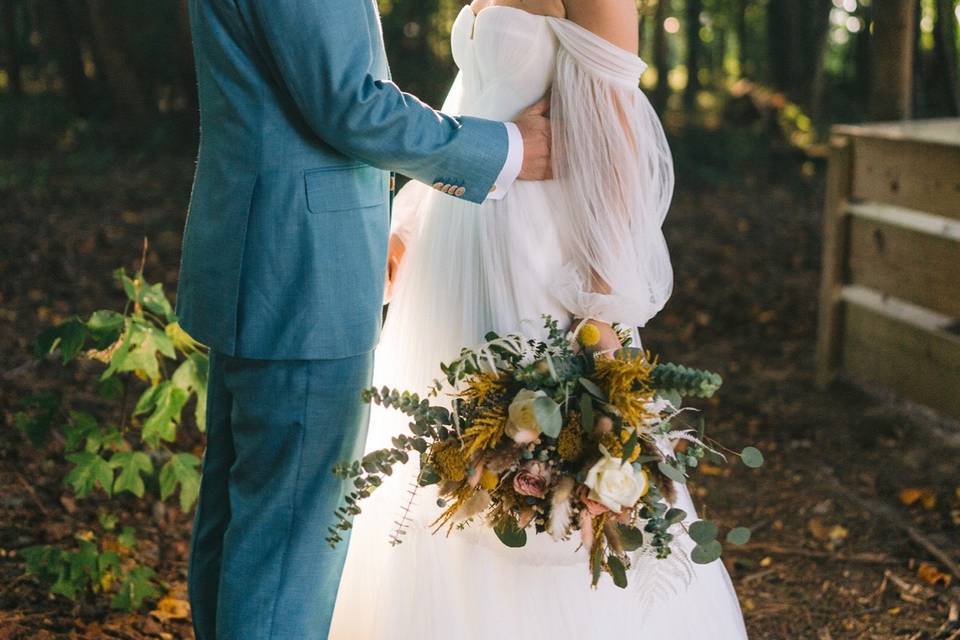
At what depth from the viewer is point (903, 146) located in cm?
443

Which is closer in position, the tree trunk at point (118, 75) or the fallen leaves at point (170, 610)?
the fallen leaves at point (170, 610)

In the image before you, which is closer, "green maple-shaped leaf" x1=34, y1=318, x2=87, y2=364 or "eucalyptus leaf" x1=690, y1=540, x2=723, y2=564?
"eucalyptus leaf" x1=690, y1=540, x2=723, y2=564

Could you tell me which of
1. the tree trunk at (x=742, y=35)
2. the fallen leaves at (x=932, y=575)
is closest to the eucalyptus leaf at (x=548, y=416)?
the fallen leaves at (x=932, y=575)

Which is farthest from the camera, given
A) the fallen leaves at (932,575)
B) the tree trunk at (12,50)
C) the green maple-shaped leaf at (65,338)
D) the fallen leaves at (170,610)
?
the tree trunk at (12,50)

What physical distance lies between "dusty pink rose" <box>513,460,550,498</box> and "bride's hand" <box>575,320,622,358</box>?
27 centimetres

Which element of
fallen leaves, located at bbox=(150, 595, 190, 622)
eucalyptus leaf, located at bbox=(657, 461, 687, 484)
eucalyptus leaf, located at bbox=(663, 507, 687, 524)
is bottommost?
fallen leaves, located at bbox=(150, 595, 190, 622)

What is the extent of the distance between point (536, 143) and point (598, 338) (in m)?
0.45

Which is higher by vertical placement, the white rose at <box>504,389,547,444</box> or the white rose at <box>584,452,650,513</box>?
the white rose at <box>504,389,547,444</box>

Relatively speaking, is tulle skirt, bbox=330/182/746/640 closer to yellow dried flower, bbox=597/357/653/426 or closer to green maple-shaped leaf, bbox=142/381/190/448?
yellow dried flower, bbox=597/357/653/426

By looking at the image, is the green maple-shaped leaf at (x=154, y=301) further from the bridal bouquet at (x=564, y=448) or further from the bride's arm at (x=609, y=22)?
the bride's arm at (x=609, y=22)

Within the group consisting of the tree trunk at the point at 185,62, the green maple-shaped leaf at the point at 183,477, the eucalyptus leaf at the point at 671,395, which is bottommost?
the green maple-shaped leaf at the point at 183,477

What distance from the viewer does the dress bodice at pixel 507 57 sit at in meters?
2.25

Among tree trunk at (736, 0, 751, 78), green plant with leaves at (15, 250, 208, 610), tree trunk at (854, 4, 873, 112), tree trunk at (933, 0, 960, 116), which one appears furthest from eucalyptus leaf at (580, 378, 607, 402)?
tree trunk at (736, 0, 751, 78)

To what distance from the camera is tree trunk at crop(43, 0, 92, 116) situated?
11273 millimetres
